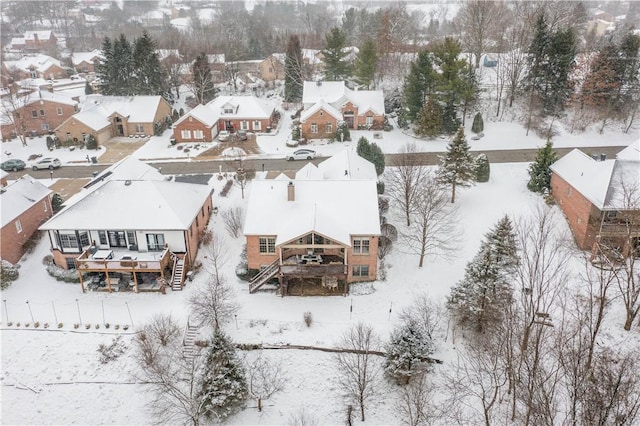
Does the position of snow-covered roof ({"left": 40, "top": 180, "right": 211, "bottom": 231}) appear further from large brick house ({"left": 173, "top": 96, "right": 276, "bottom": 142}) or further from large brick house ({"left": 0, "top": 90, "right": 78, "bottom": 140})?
large brick house ({"left": 0, "top": 90, "right": 78, "bottom": 140})

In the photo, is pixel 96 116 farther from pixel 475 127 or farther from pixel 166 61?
pixel 475 127

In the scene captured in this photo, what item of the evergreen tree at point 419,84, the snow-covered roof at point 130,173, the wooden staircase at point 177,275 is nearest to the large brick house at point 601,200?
the evergreen tree at point 419,84

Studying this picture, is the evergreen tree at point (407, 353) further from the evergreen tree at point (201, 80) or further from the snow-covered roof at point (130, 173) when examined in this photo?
the evergreen tree at point (201, 80)

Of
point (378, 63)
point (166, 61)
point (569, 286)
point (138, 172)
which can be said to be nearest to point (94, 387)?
point (138, 172)

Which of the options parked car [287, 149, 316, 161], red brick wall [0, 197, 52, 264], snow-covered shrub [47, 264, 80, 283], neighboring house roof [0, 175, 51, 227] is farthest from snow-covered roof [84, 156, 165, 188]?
parked car [287, 149, 316, 161]

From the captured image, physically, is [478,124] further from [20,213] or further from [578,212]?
[20,213]
